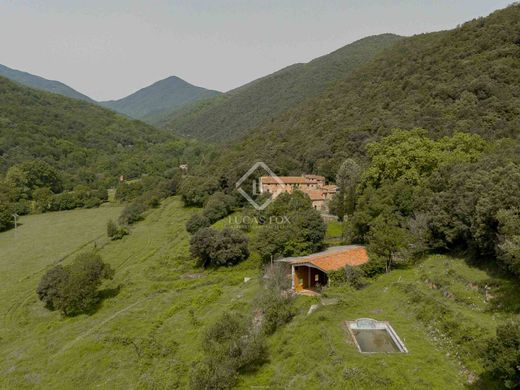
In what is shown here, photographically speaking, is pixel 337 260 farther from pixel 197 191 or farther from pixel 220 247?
pixel 197 191

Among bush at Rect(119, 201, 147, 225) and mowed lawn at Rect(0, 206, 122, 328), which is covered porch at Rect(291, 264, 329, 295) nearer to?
mowed lawn at Rect(0, 206, 122, 328)

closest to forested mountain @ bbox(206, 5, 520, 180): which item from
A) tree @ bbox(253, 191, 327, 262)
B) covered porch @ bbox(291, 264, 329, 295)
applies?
tree @ bbox(253, 191, 327, 262)

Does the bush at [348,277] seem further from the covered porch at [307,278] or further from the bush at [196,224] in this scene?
the bush at [196,224]

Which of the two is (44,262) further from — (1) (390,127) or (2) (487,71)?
(2) (487,71)

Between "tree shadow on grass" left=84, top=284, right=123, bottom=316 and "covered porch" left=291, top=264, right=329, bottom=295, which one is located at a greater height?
"covered porch" left=291, top=264, right=329, bottom=295

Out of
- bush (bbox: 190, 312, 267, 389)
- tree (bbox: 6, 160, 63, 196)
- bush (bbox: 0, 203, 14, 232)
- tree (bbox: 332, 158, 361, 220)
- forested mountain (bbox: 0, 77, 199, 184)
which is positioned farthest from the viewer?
forested mountain (bbox: 0, 77, 199, 184)

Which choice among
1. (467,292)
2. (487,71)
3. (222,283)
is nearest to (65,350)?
(222,283)

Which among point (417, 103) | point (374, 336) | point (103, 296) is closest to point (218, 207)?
point (103, 296)
